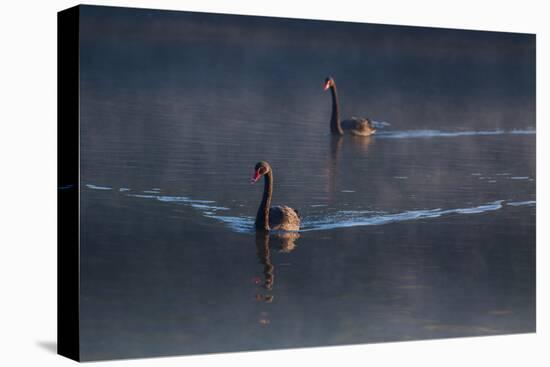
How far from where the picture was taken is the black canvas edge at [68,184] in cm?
1039

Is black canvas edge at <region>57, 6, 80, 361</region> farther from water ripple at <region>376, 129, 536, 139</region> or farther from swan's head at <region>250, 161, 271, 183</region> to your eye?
water ripple at <region>376, 129, 536, 139</region>

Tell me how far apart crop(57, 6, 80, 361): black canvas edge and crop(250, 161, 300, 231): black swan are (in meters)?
1.60

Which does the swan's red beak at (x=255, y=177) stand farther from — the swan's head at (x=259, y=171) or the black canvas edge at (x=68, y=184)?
the black canvas edge at (x=68, y=184)

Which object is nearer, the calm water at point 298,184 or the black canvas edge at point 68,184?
the black canvas edge at point 68,184

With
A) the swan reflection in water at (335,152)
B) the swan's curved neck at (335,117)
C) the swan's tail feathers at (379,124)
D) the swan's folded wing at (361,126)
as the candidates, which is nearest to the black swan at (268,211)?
the swan reflection in water at (335,152)

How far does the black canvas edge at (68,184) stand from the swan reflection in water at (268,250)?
5.19 ft

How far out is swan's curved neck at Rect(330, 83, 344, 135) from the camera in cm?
1155

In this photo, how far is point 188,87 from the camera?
10.9 metres

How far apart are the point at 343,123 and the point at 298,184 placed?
730mm

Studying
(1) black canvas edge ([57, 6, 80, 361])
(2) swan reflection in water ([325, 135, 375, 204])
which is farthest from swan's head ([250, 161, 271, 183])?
(1) black canvas edge ([57, 6, 80, 361])

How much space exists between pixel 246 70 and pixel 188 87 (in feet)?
1.85

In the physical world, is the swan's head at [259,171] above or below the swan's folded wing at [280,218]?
above

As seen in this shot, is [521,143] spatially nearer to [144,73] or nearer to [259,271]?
[259,271]

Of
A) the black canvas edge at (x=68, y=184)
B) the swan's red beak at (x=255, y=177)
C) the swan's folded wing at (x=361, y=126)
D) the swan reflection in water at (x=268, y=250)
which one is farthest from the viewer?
the swan's folded wing at (x=361, y=126)
